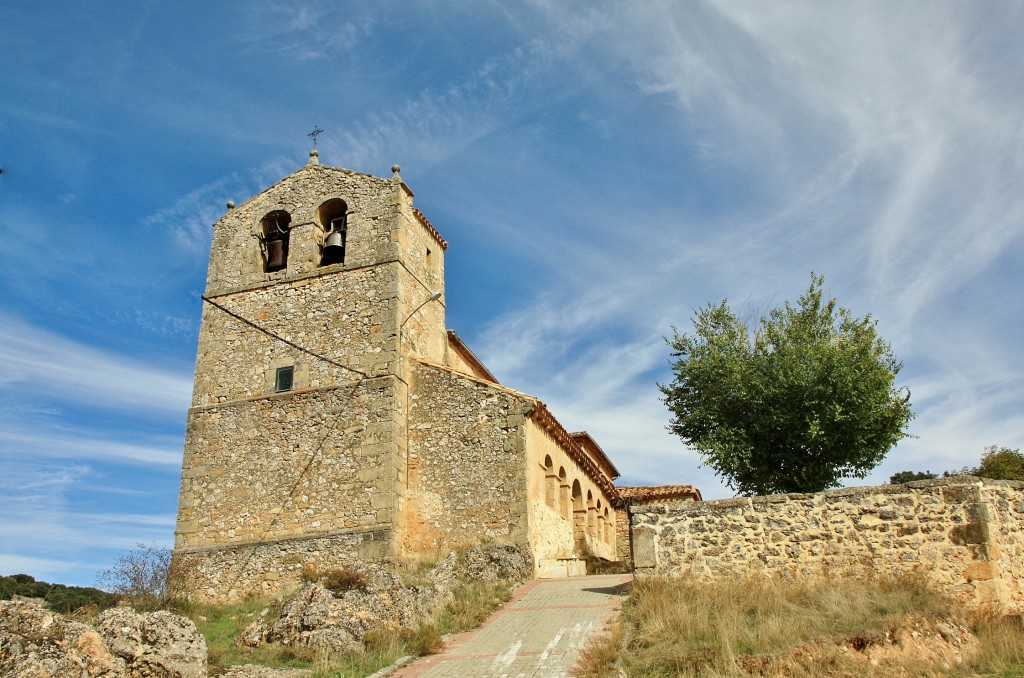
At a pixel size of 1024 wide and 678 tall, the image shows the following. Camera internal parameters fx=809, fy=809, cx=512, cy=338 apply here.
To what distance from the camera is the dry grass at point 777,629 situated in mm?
9578

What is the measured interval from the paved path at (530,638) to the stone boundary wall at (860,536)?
4.94 feet

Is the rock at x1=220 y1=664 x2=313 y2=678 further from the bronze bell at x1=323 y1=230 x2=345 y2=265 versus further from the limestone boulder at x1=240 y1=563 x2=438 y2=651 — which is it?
the bronze bell at x1=323 y1=230 x2=345 y2=265

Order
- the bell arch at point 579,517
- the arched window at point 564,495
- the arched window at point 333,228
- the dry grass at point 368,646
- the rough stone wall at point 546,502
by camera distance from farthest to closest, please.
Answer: the bell arch at point 579,517
the arched window at point 564,495
the arched window at point 333,228
the rough stone wall at point 546,502
the dry grass at point 368,646

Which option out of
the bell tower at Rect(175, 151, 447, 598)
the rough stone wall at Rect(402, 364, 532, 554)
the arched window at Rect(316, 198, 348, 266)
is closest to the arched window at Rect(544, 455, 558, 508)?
the rough stone wall at Rect(402, 364, 532, 554)

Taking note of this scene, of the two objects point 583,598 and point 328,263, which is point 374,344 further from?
point 583,598

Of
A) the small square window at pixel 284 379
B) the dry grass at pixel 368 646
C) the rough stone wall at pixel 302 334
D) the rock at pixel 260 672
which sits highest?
the rough stone wall at pixel 302 334

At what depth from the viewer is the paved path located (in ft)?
35.5

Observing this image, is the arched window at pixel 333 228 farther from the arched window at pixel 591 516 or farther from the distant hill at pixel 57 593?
the arched window at pixel 591 516

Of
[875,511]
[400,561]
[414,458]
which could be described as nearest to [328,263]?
[414,458]

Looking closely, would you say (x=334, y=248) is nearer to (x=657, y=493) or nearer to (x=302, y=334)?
(x=302, y=334)

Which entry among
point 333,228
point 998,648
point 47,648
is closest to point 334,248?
point 333,228

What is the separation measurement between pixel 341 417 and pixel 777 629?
12.5m

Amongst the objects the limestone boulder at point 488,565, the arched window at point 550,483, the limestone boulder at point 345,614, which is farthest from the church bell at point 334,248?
the limestone boulder at point 345,614

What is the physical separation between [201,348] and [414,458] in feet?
23.5
